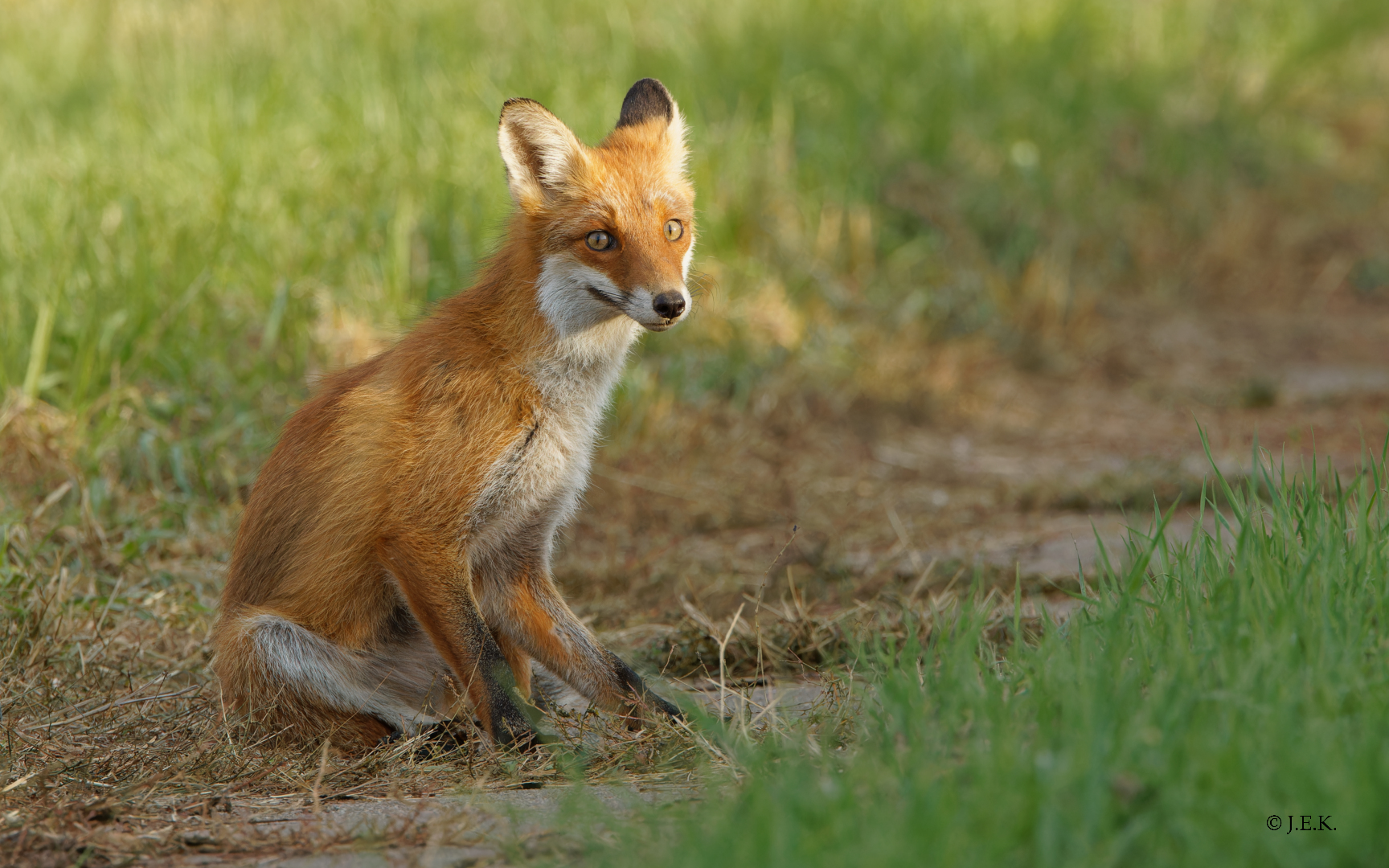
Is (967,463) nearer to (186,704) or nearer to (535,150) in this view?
(535,150)

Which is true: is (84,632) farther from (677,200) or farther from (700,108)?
(700,108)

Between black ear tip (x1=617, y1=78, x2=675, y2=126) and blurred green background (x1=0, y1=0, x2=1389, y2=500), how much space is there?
87 cm

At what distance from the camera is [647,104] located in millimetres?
4340

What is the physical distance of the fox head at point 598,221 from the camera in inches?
143

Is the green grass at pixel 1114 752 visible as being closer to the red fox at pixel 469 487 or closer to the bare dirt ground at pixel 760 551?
the bare dirt ground at pixel 760 551

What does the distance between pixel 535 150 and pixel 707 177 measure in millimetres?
3974

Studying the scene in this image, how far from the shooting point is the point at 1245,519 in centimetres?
313

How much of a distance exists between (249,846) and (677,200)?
2235mm

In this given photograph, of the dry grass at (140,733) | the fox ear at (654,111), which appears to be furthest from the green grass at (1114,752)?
the fox ear at (654,111)

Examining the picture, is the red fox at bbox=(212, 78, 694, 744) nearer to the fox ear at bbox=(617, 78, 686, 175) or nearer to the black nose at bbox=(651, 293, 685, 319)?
the black nose at bbox=(651, 293, 685, 319)

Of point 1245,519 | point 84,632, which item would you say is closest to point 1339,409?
point 1245,519

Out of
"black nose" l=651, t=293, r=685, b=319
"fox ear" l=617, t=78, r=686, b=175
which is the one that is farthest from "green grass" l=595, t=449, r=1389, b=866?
"fox ear" l=617, t=78, r=686, b=175

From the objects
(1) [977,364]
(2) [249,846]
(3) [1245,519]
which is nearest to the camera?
(2) [249,846]

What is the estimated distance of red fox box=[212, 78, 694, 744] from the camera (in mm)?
3488
